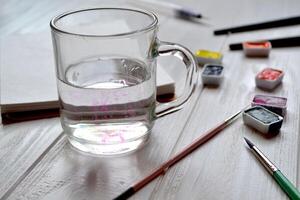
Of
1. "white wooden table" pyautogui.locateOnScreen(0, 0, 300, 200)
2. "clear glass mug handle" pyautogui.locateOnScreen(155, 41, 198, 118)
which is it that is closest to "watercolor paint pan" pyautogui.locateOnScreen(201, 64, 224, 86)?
"white wooden table" pyautogui.locateOnScreen(0, 0, 300, 200)

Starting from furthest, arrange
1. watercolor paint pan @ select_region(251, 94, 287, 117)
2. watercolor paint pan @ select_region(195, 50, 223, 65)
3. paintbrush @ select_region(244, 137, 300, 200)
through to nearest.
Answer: watercolor paint pan @ select_region(195, 50, 223, 65)
watercolor paint pan @ select_region(251, 94, 287, 117)
paintbrush @ select_region(244, 137, 300, 200)

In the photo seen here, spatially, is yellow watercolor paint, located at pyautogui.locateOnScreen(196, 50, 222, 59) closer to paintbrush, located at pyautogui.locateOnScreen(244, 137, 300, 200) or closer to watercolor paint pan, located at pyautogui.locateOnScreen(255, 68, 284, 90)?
watercolor paint pan, located at pyautogui.locateOnScreen(255, 68, 284, 90)

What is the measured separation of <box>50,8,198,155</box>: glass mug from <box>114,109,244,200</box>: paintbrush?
0.04 m

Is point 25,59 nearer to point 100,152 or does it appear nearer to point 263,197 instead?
point 100,152

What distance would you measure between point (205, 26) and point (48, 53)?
28 centimetres

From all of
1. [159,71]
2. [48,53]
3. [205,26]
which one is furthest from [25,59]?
[205,26]

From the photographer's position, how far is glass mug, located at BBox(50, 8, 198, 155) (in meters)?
0.47

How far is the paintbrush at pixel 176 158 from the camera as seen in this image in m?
0.44

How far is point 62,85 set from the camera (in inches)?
18.9

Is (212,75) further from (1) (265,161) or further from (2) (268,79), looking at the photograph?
(1) (265,161)

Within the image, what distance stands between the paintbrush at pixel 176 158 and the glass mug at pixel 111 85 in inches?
1.7

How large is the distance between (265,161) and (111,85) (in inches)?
6.9

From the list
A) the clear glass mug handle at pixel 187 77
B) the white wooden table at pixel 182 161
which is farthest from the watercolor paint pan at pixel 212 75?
the clear glass mug handle at pixel 187 77

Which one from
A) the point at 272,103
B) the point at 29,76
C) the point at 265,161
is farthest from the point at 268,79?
the point at 29,76
